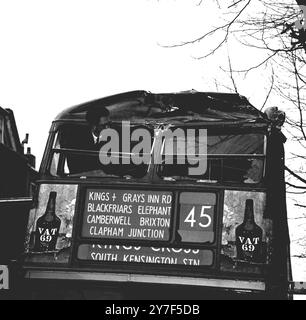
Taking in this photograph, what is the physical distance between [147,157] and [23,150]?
2444 centimetres

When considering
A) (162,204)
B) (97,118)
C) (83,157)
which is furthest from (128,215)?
(97,118)

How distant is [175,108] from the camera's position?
31.9ft

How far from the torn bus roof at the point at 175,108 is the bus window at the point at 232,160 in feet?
0.92

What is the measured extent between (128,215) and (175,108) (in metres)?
1.68

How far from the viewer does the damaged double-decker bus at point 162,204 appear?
8.82 m

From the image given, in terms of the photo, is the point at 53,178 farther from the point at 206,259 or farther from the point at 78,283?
the point at 206,259

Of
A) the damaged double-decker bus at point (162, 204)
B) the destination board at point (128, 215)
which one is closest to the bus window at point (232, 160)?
the damaged double-decker bus at point (162, 204)

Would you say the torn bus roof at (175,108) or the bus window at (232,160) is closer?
the bus window at (232,160)

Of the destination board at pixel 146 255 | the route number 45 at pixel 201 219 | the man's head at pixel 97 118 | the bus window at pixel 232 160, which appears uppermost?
the man's head at pixel 97 118

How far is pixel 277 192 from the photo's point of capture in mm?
9398
